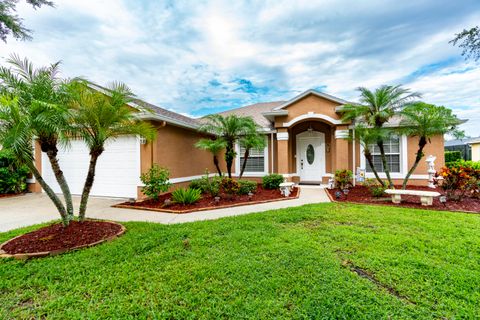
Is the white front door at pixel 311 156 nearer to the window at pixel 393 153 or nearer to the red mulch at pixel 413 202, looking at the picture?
the window at pixel 393 153

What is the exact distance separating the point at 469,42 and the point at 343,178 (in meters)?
5.97

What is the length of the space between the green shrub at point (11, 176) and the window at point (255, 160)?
10.9 metres

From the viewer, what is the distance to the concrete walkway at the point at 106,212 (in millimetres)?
6258

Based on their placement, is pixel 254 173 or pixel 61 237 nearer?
pixel 61 237

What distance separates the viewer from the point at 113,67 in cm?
1189

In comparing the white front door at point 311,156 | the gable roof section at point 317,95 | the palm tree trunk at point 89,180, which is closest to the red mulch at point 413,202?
the white front door at point 311,156

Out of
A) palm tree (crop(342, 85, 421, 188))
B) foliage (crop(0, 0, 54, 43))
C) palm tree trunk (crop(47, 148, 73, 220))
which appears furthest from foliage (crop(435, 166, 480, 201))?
foliage (crop(0, 0, 54, 43))

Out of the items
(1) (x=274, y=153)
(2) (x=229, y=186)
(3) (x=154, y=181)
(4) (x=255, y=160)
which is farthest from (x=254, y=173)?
(3) (x=154, y=181)

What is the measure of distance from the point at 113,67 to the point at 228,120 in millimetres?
7701

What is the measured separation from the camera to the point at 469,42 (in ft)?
20.1

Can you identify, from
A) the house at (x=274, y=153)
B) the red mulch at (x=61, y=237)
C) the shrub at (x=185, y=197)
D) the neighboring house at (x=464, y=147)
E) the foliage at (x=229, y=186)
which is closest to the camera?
the red mulch at (x=61, y=237)

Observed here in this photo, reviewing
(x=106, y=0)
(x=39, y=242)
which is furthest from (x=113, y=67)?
(x=39, y=242)

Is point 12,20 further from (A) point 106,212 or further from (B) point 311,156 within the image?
(B) point 311,156

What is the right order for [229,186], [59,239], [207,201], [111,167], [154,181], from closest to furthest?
1. [59,239]
2. [154,181]
3. [207,201]
4. [229,186]
5. [111,167]
